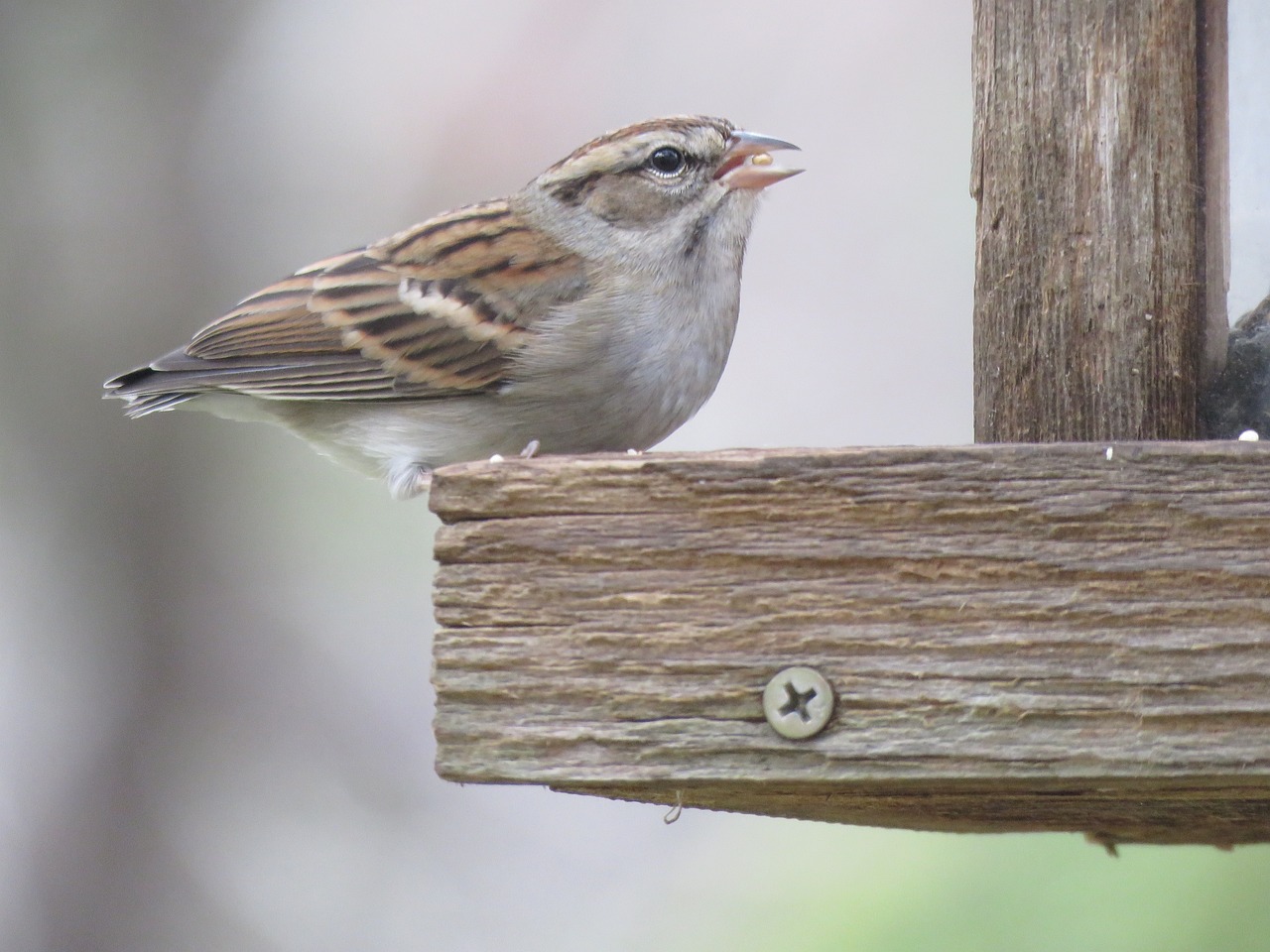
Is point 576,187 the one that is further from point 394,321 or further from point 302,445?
point 302,445

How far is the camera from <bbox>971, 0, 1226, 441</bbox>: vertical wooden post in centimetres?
182

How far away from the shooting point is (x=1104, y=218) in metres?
1.85

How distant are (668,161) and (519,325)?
42 cm

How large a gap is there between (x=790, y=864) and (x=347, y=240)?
7.31 feet

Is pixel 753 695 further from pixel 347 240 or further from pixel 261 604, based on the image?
pixel 347 240

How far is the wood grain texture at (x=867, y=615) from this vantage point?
1336 mm

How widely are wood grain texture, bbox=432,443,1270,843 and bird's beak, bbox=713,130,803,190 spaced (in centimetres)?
123

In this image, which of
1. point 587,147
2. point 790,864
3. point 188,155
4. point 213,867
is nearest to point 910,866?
point 790,864

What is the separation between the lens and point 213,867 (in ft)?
13.3

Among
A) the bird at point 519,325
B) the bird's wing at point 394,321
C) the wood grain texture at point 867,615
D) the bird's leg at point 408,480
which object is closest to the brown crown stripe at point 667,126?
the bird at point 519,325

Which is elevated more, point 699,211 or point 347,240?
point 347,240

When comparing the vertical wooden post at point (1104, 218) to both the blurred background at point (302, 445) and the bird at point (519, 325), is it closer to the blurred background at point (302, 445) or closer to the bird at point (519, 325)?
the bird at point (519, 325)

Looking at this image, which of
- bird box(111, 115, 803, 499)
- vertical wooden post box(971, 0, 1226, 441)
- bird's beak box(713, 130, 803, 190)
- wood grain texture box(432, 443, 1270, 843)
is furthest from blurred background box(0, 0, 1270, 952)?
wood grain texture box(432, 443, 1270, 843)

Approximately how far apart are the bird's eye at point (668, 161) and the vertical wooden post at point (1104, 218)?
0.75 m
